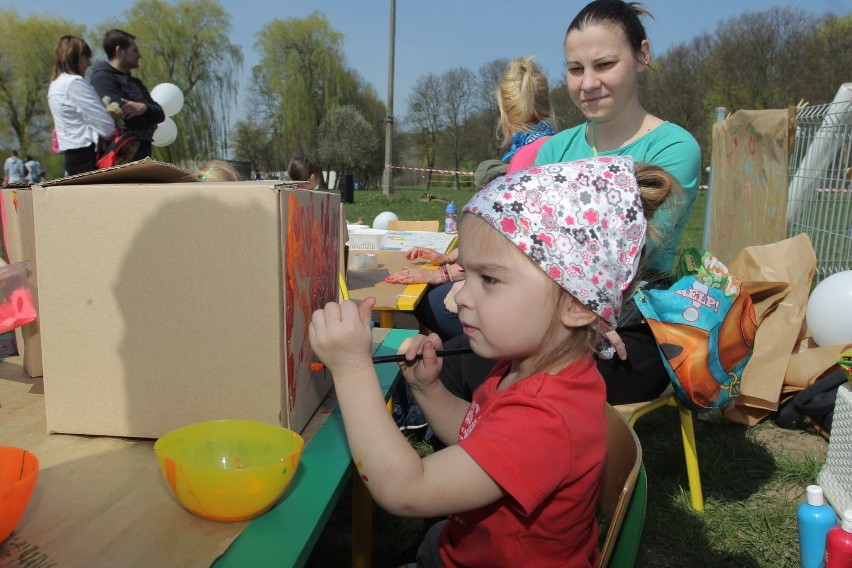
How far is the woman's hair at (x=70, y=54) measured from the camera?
4.53 metres

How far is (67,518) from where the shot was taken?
0.86 meters

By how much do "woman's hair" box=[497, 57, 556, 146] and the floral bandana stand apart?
2.23 metres

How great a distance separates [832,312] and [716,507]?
143 centimetres

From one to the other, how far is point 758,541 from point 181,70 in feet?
79.3

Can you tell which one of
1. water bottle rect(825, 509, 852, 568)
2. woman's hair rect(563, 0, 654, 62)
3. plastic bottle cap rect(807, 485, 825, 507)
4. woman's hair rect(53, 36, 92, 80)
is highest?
woman's hair rect(53, 36, 92, 80)

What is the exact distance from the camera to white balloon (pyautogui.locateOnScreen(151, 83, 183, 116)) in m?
7.98

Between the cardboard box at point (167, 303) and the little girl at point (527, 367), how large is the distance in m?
0.14

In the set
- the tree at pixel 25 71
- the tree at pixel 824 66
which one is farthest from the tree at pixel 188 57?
the tree at pixel 824 66

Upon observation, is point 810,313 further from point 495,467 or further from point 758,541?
point 495,467

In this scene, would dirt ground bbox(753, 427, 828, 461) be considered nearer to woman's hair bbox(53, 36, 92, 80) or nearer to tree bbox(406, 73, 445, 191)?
woman's hair bbox(53, 36, 92, 80)

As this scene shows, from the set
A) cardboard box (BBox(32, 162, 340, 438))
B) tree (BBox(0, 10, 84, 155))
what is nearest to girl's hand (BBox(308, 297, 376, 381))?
cardboard box (BBox(32, 162, 340, 438))

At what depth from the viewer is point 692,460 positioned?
7.61 ft

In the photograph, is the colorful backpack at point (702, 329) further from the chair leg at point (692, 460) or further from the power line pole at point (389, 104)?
the power line pole at point (389, 104)

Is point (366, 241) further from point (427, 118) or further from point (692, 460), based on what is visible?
point (427, 118)
